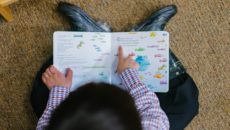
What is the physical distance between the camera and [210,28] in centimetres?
110

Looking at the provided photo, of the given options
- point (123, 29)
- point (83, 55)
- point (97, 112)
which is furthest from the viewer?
point (123, 29)

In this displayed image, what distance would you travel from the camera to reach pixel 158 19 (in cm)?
103

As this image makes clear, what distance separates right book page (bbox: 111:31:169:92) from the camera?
3.21 ft

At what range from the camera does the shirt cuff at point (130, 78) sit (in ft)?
3.00

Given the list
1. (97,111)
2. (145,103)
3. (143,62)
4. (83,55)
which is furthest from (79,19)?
(97,111)

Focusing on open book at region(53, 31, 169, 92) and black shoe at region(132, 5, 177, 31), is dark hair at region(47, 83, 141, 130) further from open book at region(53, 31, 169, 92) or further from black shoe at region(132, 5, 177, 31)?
black shoe at region(132, 5, 177, 31)

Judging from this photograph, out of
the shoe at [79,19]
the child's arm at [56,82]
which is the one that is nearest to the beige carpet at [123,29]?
the shoe at [79,19]

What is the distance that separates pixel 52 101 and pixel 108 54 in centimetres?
21

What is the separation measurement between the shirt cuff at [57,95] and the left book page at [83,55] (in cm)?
5

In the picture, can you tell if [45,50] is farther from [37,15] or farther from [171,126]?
[171,126]

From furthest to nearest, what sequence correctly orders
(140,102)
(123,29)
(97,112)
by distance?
(123,29), (140,102), (97,112)

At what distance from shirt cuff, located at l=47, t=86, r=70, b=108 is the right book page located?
0.52 ft

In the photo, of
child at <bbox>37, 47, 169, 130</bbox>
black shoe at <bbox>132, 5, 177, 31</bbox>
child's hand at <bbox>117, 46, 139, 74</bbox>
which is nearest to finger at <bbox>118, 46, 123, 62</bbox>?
child's hand at <bbox>117, 46, 139, 74</bbox>

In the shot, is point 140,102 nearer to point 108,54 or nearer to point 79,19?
point 108,54
